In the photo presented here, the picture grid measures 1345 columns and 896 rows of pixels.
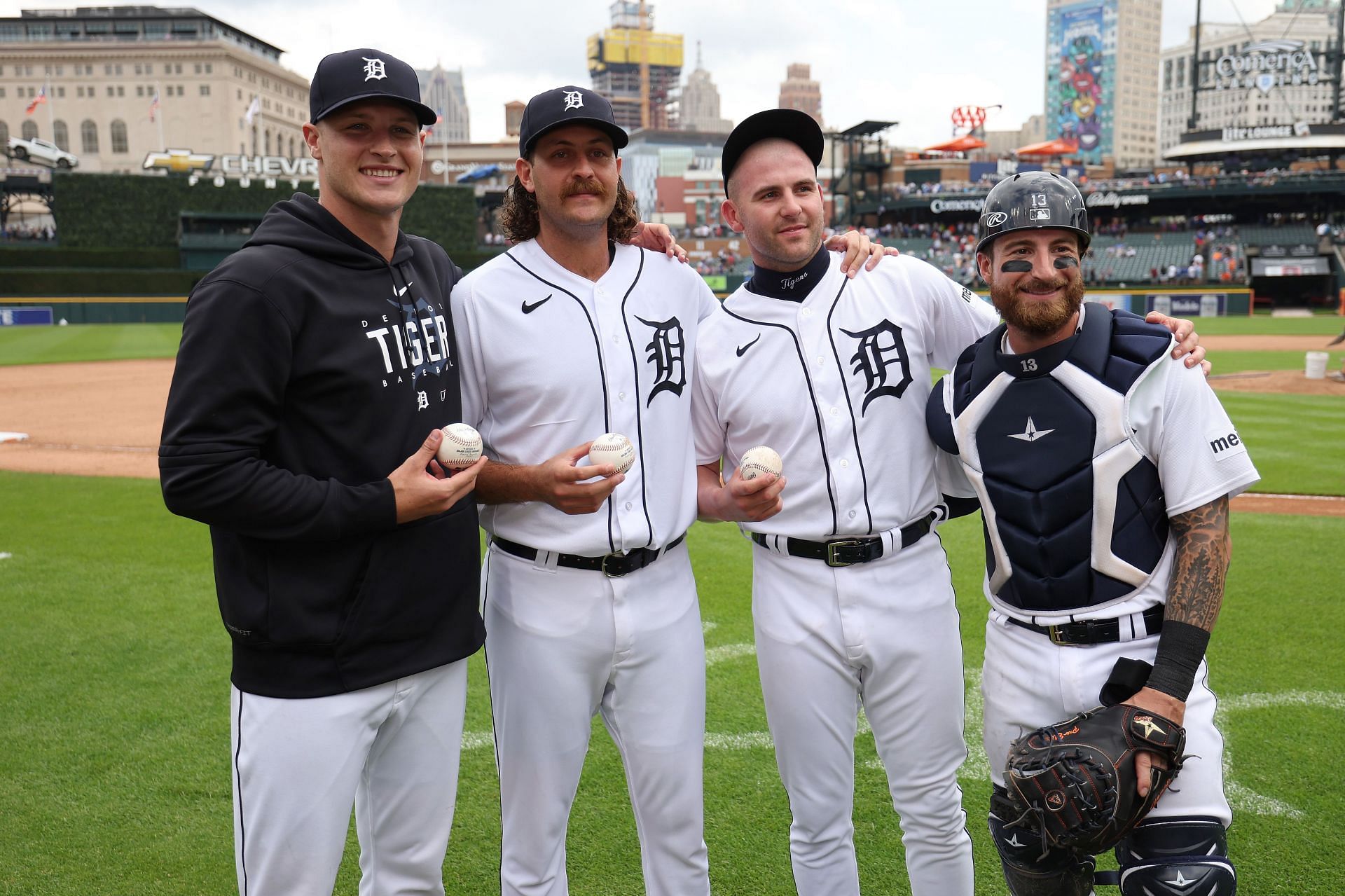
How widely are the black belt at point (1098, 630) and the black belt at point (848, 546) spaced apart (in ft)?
1.86

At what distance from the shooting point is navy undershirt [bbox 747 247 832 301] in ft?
10.5

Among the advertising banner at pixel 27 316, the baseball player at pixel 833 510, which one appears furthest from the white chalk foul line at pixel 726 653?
the advertising banner at pixel 27 316

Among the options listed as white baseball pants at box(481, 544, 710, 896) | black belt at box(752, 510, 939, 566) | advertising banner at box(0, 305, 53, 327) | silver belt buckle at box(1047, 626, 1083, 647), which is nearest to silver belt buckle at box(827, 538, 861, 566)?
black belt at box(752, 510, 939, 566)

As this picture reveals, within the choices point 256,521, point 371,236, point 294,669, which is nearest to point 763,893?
point 294,669

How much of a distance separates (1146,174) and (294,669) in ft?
213

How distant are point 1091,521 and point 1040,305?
586mm

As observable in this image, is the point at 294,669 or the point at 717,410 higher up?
the point at 717,410

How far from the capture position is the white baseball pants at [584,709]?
9.29ft

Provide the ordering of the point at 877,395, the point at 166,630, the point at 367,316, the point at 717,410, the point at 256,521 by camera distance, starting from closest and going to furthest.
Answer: the point at 256,521, the point at 367,316, the point at 877,395, the point at 717,410, the point at 166,630

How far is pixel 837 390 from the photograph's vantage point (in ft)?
10.1

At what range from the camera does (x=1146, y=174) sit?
57875 millimetres

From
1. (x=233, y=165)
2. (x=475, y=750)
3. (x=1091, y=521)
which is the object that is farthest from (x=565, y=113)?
(x=233, y=165)

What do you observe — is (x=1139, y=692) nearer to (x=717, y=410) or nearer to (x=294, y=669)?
(x=717, y=410)

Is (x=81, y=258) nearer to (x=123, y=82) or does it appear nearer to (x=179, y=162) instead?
(x=179, y=162)
